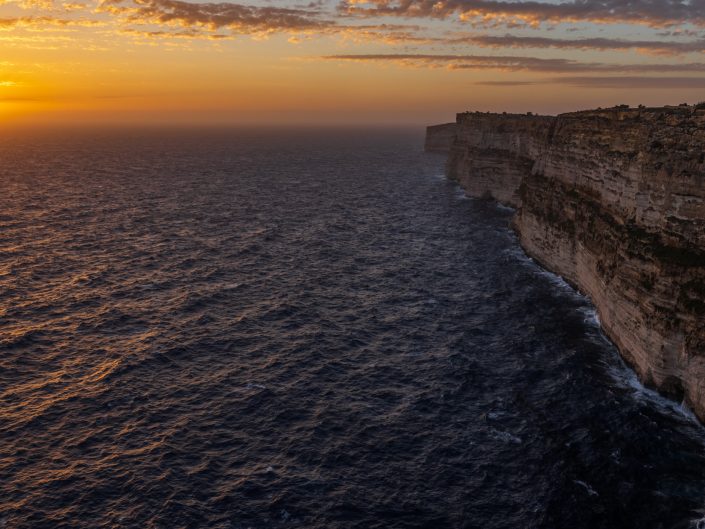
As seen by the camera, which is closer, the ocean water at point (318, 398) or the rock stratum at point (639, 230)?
the ocean water at point (318, 398)

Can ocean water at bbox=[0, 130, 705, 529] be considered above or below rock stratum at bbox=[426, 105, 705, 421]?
below

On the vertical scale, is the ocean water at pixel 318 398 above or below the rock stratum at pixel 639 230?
below

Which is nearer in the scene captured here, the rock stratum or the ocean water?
the ocean water

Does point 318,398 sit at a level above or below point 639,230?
below

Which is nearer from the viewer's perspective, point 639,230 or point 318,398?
point 318,398
